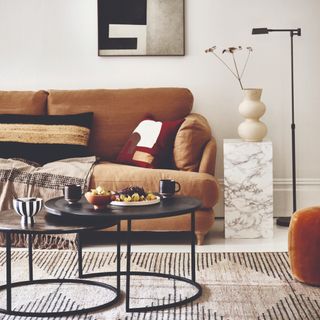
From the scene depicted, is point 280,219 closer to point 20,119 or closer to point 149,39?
point 149,39

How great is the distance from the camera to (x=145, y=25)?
16.9 ft

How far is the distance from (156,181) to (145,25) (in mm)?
1541

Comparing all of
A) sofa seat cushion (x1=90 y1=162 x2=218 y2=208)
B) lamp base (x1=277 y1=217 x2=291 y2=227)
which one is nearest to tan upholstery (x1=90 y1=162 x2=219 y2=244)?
sofa seat cushion (x1=90 y1=162 x2=218 y2=208)

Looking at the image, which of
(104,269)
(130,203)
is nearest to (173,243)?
(104,269)

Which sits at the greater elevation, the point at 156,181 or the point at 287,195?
the point at 156,181

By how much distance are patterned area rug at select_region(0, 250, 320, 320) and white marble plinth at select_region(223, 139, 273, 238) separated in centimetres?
57

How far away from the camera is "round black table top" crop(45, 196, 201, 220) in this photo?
8.92 feet

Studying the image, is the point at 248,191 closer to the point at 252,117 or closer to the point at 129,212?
the point at 252,117

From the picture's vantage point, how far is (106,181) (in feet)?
13.5

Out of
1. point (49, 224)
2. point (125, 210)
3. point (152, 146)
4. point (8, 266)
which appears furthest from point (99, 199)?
point (152, 146)

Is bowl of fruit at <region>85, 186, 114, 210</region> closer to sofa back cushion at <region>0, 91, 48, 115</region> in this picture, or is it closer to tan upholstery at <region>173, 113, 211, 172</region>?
tan upholstery at <region>173, 113, 211, 172</region>

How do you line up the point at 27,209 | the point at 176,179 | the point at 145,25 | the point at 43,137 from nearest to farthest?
the point at 27,209 < the point at 176,179 < the point at 43,137 < the point at 145,25

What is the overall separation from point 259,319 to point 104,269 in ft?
3.51

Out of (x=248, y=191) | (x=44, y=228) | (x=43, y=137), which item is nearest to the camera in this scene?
(x=44, y=228)
